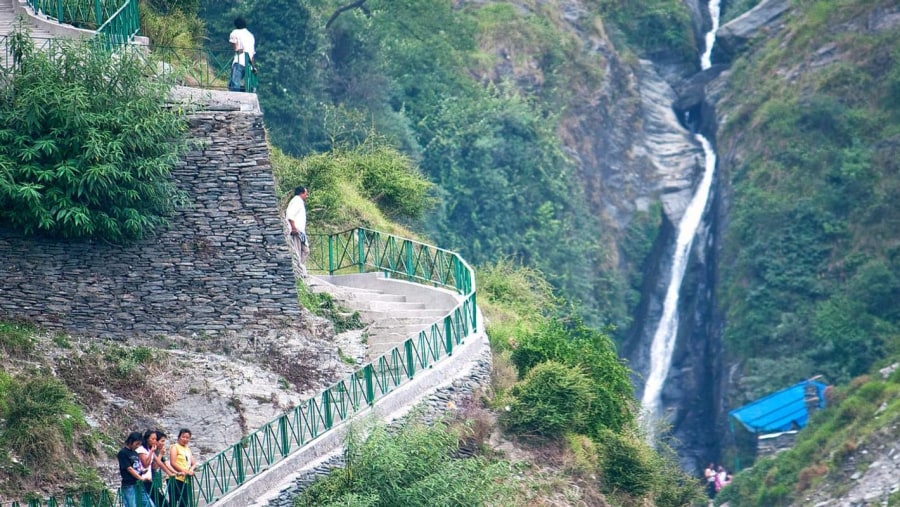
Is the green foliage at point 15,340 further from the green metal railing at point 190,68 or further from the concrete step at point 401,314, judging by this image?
the concrete step at point 401,314

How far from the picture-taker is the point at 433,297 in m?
29.3

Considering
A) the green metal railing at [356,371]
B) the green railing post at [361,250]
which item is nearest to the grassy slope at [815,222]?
the green metal railing at [356,371]

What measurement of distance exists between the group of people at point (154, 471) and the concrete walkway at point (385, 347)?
101 centimetres


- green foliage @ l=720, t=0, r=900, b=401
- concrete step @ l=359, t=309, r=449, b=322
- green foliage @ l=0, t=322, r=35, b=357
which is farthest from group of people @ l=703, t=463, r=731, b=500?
green foliage @ l=0, t=322, r=35, b=357

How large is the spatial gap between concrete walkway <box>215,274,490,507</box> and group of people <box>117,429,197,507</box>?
1.01m

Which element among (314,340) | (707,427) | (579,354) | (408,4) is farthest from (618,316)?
(314,340)

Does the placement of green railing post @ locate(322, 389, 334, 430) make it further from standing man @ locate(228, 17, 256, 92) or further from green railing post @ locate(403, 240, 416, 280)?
green railing post @ locate(403, 240, 416, 280)

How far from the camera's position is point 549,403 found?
90.6 ft

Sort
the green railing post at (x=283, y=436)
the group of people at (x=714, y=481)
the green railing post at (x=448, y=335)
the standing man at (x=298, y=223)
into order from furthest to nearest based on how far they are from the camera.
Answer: the group of people at (x=714, y=481)
the standing man at (x=298, y=223)
the green railing post at (x=448, y=335)
the green railing post at (x=283, y=436)

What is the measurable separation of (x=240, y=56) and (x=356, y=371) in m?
6.14

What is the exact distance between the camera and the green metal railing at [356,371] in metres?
21.5

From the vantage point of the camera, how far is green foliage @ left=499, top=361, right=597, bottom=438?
2742cm

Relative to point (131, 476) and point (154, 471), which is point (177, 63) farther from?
point (131, 476)

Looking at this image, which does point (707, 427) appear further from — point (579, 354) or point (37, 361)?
point (37, 361)
